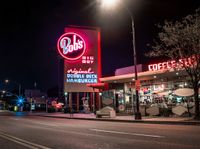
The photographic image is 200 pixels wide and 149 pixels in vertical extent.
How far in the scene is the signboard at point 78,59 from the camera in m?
48.4

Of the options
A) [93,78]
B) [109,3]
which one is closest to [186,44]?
[109,3]

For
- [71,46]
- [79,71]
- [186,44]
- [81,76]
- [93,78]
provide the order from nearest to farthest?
[186,44] → [79,71] → [81,76] → [93,78] → [71,46]

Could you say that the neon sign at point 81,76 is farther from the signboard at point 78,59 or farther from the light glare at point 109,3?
the light glare at point 109,3

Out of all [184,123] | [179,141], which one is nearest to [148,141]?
[179,141]

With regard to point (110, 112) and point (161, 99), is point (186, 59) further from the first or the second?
point (161, 99)

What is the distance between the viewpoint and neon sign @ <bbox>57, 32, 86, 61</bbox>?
49.0 meters

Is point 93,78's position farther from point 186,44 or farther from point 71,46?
point 186,44

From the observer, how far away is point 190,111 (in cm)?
2684

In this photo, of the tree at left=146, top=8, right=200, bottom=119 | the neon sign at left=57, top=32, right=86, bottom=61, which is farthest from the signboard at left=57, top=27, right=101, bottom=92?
the tree at left=146, top=8, right=200, bottom=119

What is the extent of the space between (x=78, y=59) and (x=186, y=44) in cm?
2660

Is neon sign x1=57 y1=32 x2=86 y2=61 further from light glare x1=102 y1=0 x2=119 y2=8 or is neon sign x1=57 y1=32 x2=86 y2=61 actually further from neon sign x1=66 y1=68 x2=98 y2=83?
light glare x1=102 y1=0 x2=119 y2=8

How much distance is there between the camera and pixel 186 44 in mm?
24344

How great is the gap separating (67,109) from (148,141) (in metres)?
37.7

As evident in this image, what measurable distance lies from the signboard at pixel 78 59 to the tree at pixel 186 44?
2440cm
